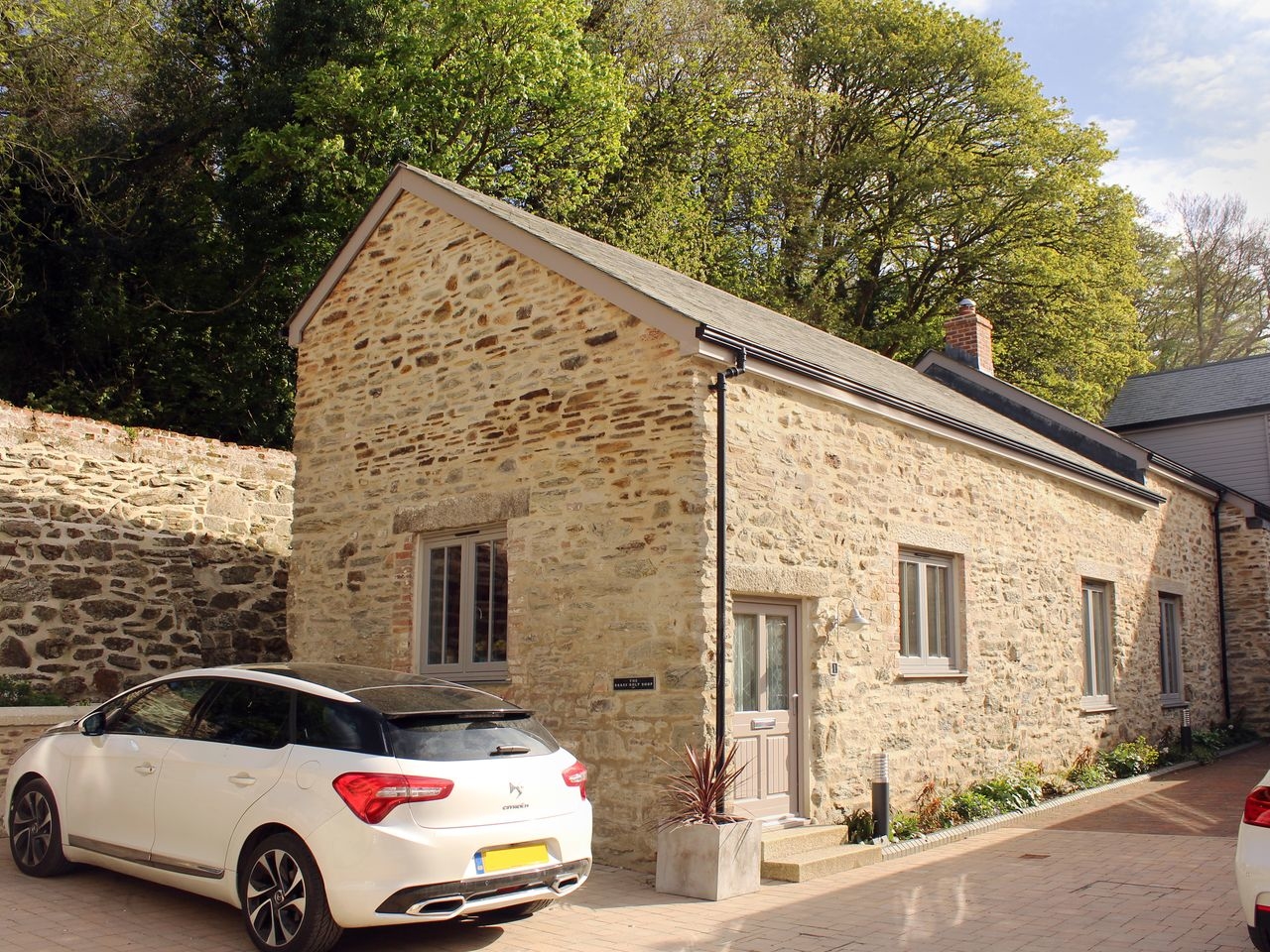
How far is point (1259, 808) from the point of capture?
519 centimetres

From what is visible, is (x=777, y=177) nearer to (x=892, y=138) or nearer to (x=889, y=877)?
(x=892, y=138)

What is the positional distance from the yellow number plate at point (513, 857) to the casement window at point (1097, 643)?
977cm

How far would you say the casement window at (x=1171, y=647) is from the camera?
16.2m

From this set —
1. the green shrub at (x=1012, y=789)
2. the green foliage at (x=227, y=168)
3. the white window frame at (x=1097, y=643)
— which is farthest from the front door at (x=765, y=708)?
the green foliage at (x=227, y=168)

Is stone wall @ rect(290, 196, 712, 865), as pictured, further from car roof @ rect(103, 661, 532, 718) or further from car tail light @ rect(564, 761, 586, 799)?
car roof @ rect(103, 661, 532, 718)

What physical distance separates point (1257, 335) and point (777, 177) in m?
15.6

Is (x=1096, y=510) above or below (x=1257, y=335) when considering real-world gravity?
below

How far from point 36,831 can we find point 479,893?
3.50 meters

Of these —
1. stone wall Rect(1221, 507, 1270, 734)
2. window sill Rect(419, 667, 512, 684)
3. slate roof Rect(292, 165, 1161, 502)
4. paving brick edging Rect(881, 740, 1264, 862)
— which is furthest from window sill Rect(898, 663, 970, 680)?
stone wall Rect(1221, 507, 1270, 734)

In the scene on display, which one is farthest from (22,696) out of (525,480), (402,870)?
(402,870)

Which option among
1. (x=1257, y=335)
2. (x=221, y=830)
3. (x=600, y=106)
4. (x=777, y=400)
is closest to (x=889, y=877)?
(x=777, y=400)

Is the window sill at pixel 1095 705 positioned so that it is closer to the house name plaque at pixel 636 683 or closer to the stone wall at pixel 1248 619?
the stone wall at pixel 1248 619

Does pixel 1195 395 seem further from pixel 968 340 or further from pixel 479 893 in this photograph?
pixel 479 893

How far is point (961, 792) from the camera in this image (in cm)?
1077
